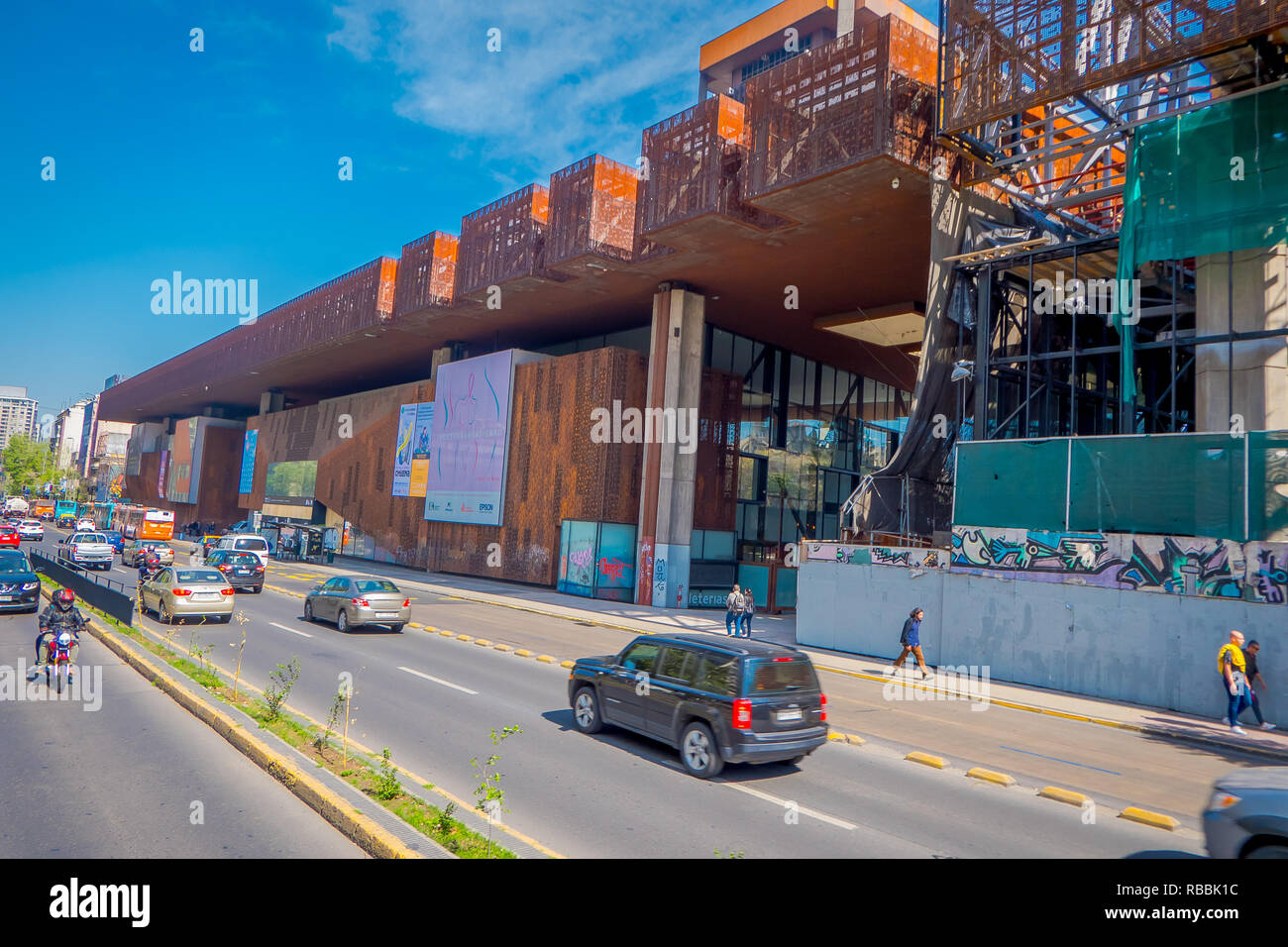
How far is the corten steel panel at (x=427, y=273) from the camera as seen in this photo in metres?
44.6

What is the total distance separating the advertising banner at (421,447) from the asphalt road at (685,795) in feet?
126

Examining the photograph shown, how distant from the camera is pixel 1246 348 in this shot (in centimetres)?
1942

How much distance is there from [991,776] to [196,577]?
1932 centimetres

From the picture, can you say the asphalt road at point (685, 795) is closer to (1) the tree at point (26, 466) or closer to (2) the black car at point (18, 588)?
(2) the black car at point (18, 588)

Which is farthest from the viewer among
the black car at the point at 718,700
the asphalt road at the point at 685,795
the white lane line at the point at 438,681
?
the white lane line at the point at 438,681

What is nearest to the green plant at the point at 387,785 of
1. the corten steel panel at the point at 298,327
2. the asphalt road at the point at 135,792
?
the asphalt road at the point at 135,792

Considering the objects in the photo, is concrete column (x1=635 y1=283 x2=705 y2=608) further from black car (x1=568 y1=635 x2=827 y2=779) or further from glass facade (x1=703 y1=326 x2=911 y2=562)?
black car (x1=568 y1=635 x2=827 y2=779)

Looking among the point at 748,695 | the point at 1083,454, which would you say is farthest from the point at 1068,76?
the point at 748,695

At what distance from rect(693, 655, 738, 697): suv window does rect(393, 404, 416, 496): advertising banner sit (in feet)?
153

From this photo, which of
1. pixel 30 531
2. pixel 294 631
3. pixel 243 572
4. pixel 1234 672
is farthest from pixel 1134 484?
pixel 30 531

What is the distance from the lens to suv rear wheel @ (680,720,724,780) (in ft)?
31.0

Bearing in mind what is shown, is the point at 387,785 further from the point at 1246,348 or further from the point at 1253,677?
the point at 1246,348

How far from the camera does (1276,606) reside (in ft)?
50.9

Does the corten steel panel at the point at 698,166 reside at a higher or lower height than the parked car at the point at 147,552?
higher
